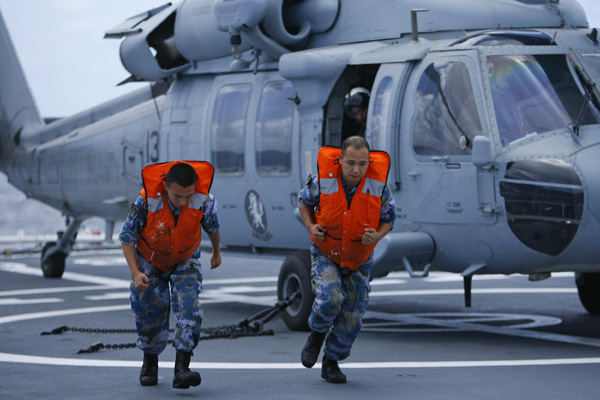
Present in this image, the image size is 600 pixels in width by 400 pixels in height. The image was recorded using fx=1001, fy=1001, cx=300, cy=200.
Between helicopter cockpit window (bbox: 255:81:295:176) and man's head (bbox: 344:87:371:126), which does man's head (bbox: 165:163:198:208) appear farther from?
helicopter cockpit window (bbox: 255:81:295:176)

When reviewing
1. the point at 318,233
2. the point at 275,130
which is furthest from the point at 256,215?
the point at 318,233

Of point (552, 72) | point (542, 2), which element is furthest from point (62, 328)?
point (542, 2)

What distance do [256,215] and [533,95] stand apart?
3.89m

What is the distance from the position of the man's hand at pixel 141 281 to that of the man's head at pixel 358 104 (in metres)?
4.29

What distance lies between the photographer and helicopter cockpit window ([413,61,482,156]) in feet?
29.6

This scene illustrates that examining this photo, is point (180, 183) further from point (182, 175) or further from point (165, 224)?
point (165, 224)

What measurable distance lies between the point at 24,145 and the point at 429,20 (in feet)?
31.9

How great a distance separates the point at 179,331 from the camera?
653cm

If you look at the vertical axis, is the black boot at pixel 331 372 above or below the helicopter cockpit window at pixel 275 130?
below

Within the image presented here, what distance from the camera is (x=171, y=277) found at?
267 inches

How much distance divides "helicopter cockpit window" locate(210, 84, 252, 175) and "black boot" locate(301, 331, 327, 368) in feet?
16.3

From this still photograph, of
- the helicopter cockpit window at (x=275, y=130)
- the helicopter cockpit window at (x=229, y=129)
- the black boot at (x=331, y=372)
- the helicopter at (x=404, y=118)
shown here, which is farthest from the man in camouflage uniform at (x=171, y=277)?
the helicopter cockpit window at (x=229, y=129)

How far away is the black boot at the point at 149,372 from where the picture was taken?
6.82m

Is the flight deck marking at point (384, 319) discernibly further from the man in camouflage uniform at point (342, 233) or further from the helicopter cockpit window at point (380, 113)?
the helicopter cockpit window at point (380, 113)
